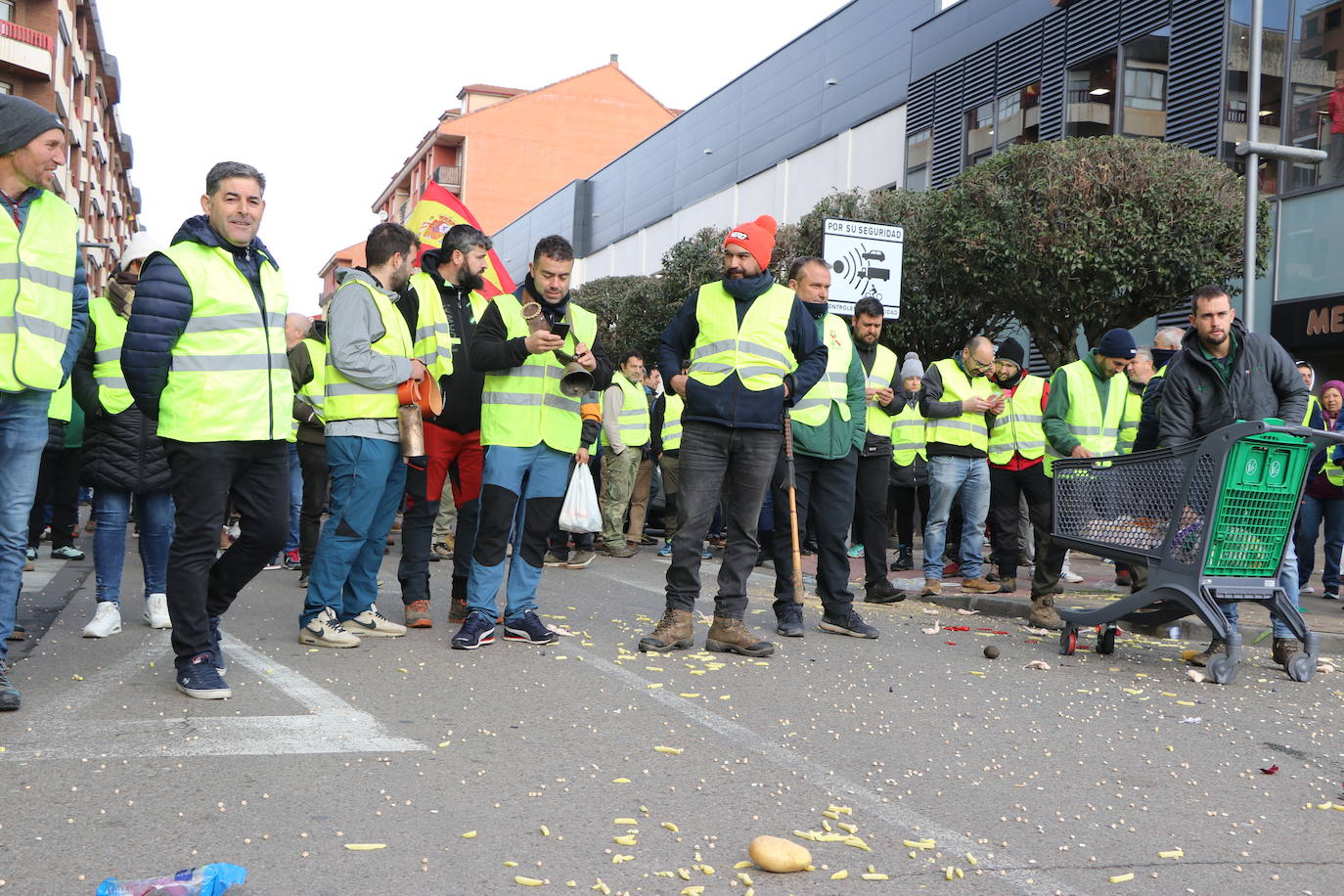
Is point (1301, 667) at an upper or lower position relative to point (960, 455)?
lower

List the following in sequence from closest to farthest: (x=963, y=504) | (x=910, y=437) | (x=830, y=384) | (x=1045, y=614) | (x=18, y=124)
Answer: (x=18, y=124)
(x=830, y=384)
(x=1045, y=614)
(x=963, y=504)
(x=910, y=437)

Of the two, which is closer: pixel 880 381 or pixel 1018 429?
pixel 1018 429

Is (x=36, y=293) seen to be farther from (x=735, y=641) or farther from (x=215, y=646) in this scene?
(x=735, y=641)

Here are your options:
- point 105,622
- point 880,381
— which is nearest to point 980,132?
point 880,381

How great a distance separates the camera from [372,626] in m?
7.11

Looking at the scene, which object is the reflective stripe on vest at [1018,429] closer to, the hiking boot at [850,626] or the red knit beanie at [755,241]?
the hiking boot at [850,626]

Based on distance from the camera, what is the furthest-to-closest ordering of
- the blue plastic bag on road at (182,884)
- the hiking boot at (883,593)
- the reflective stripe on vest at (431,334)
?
1. the hiking boot at (883,593)
2. the reflective stripe on vest at (431,334)
3. the blue plastic bag on road at (182,884)

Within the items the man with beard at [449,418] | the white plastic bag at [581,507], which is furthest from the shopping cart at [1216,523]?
the white plastic bag at [581,507]

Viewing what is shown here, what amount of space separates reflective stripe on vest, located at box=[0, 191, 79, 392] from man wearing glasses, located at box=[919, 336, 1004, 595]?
266 inches

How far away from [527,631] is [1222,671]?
3561mm

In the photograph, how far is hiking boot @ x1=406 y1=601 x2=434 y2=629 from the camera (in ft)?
24.3

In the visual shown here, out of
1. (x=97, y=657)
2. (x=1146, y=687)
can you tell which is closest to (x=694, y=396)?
(x=1146, y=687)

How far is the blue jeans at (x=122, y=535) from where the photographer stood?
7008mm

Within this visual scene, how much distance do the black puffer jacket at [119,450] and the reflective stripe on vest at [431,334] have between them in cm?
148
